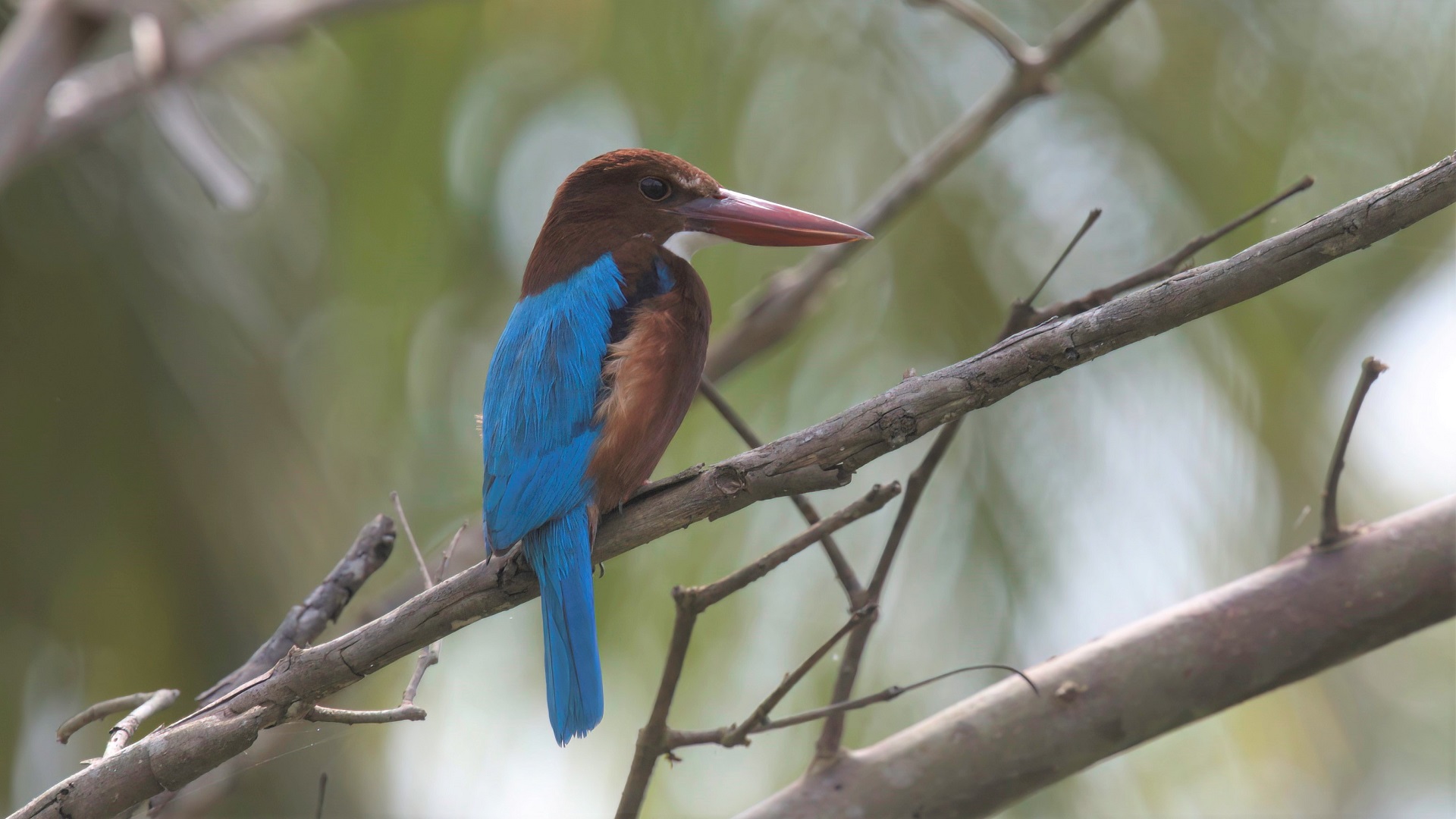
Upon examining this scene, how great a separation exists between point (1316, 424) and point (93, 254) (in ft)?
15.3

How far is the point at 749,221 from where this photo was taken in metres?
2.47

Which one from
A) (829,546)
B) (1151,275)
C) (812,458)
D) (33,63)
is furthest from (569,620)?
(33,63)

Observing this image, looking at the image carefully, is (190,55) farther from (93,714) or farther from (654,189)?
(93,714)

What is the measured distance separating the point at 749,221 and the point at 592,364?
23.8 inches

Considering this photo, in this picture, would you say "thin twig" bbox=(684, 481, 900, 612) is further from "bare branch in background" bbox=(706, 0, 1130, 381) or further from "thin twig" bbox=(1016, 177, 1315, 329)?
"bare branch in background" bbox=(706, 0, 1130, 381)

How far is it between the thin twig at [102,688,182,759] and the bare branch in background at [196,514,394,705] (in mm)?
180

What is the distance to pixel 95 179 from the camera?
4348mm

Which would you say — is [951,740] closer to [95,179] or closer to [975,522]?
[975,522]

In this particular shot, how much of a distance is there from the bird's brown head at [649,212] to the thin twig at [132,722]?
3.69 feet

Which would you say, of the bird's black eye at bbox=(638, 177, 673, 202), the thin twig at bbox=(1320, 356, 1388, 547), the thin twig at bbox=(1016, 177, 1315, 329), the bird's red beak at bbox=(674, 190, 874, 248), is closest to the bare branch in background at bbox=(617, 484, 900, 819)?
the thin twig at bbox=(1016, 177, 1315, 329)

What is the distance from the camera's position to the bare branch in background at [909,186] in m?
3.09

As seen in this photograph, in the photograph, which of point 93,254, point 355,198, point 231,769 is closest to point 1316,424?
point 231,769

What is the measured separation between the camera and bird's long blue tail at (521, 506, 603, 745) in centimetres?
191

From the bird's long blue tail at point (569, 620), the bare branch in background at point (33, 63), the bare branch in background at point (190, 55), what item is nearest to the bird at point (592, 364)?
the bird's long blue tail at point (569, 620)
